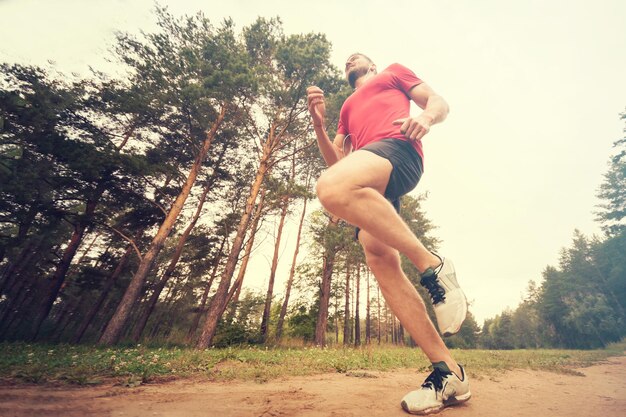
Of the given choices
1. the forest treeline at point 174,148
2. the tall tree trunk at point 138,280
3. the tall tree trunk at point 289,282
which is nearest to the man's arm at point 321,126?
the forest treeline at point 174,148

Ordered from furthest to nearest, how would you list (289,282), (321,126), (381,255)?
1. (289,282)
2. (321,126)
3. (381,255)

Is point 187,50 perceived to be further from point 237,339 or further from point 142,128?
point 237,339

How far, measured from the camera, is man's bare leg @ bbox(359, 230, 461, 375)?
5.01 ft

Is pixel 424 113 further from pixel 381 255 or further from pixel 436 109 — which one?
pixel 381 255

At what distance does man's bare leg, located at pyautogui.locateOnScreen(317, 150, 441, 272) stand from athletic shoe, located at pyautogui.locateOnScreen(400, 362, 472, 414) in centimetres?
56

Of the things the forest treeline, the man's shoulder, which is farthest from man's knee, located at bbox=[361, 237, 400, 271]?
the forest treeline

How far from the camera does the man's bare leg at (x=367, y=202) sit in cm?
147

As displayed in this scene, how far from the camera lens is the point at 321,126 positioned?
2021mm

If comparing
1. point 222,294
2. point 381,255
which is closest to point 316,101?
point 381,255

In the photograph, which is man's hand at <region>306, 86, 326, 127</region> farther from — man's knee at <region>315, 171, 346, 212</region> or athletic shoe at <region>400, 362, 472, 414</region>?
athletic shoe at <region>400, 362, 472, 414</region>

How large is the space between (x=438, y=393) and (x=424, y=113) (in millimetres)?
1557

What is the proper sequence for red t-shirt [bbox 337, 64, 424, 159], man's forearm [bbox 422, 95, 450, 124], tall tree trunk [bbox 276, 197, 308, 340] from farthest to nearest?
tall tree trunk [bbox 276, 197, 308, 340] → red t-shirt [bbox 337, 64, 424, 159] → man's forearm [bbox 422, 95, 450, 124]

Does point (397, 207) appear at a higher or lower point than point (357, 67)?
lower

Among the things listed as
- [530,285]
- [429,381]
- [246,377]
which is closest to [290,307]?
[246,377]
